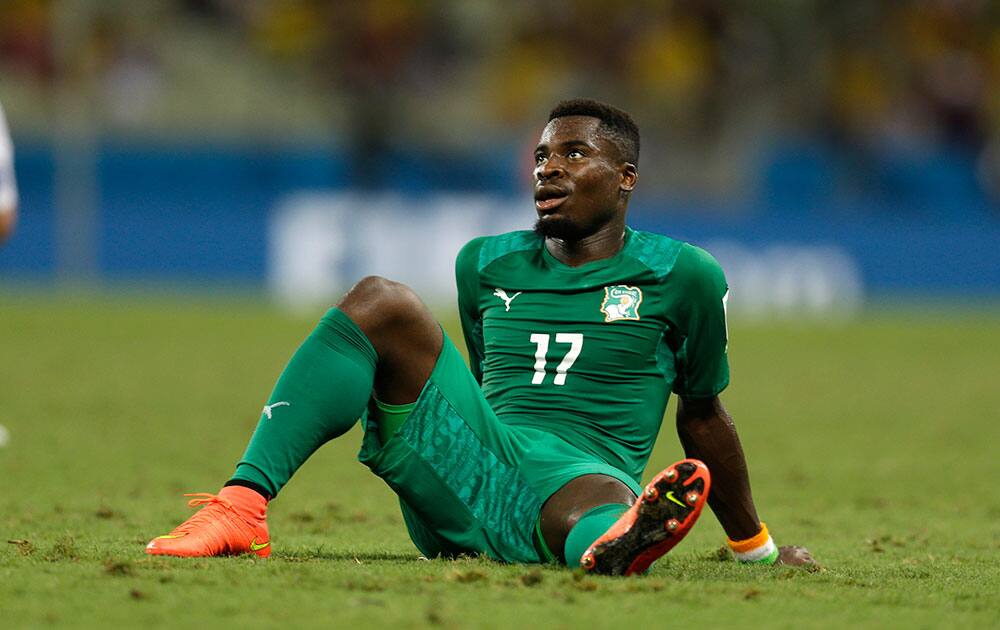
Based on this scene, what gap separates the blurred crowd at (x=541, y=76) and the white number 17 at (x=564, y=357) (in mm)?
17623

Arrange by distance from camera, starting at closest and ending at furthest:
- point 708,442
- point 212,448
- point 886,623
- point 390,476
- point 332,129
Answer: point 886,623 → point 390,476 → point 708,442 → point 212,448 → point 332,129

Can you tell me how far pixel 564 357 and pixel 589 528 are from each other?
657 mm

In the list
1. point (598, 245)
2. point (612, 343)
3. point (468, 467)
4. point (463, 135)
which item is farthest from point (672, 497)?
point (463, 135)

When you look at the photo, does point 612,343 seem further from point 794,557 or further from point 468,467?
point 794,557

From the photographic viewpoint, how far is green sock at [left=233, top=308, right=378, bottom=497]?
4.25 meters

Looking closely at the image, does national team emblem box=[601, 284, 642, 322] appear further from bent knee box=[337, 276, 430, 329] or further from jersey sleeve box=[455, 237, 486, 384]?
bent knee box=[337, 276, 430, 329]

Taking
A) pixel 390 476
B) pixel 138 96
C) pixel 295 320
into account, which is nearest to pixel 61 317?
pixel 295 320

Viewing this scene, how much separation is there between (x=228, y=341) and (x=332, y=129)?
839cm

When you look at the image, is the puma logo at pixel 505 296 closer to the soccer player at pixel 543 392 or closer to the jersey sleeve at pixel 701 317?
the soccer player at pixel 543 392

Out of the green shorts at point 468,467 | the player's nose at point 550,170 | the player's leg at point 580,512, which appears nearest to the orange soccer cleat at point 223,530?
the green shorts at point 468,467

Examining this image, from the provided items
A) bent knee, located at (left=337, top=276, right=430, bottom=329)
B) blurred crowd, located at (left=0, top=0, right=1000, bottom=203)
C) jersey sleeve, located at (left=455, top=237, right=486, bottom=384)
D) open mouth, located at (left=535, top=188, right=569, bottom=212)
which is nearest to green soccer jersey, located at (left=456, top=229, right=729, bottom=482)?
jersey sleeve, located at (left=455, top=237, right=486, bottom=384)

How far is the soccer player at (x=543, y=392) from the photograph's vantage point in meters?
4.26

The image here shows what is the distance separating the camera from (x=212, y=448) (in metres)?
8.36

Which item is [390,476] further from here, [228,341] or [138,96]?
[138,96]
